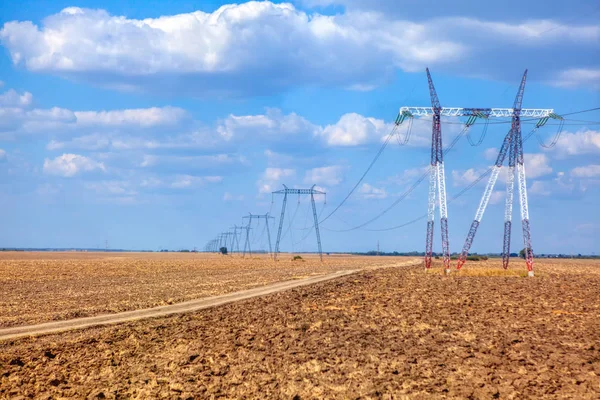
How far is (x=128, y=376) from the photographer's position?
22.1m

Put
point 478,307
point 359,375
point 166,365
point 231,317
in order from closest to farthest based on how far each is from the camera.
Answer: point 359,375
point 166,365
point 231,317
point 478,307

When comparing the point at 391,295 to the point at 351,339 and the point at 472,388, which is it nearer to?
the point at 351,339

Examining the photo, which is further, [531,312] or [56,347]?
[531,312]

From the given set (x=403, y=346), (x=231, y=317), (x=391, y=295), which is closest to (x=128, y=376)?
(x=403, y=346)

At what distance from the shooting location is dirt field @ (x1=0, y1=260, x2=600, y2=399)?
19797 mm

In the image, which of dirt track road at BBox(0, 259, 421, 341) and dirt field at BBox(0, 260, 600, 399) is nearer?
dirt field at BBox(0, 260, 600, 399)

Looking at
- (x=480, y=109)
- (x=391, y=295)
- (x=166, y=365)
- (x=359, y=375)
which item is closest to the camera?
(x=359, y=375)

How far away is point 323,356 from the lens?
23.4 metres

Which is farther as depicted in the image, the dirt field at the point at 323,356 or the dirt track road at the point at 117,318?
the dirt track road at the point at 117,318

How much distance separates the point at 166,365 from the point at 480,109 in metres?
54.1

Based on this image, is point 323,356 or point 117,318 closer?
point 323,356

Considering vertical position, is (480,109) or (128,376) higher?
(480,109)

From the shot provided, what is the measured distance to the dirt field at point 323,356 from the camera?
19797mm

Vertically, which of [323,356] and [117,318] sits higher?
[117,318]
